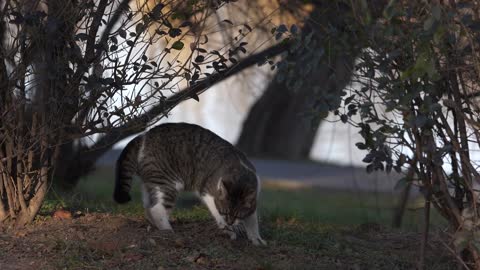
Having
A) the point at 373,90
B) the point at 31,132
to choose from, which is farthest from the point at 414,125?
the point at 31,132

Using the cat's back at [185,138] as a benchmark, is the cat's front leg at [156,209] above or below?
below

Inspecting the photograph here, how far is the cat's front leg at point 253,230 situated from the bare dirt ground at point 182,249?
89 millimetres

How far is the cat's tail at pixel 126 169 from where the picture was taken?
25.2 feet

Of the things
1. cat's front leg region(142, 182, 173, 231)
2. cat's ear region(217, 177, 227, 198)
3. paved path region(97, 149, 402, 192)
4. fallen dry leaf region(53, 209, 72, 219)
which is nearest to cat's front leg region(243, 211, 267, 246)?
cat's ear region(217, 177, 227, 198)

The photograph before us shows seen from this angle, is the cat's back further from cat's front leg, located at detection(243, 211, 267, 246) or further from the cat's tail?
cat's front leg, located at detection(243, 211, 267, 246)

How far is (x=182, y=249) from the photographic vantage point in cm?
648

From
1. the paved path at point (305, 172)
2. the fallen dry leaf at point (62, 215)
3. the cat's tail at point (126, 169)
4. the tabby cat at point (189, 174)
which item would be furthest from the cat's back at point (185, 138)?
the paved path at point (305, 172)

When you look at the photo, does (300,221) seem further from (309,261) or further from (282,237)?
(309,261)

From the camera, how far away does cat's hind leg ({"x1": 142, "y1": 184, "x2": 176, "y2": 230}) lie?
715cm

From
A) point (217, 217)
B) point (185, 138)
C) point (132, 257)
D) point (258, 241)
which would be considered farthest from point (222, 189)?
point (132, 257)

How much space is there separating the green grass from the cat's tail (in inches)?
14.8

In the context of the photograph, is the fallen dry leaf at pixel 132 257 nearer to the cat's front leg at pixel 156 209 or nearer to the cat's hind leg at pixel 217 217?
the cat's front leg at pixel 156 209

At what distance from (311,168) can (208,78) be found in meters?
13.8

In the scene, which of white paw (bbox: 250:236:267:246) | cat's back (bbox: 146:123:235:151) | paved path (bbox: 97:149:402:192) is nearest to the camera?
white paw (bbox: 250:236:267:246)
